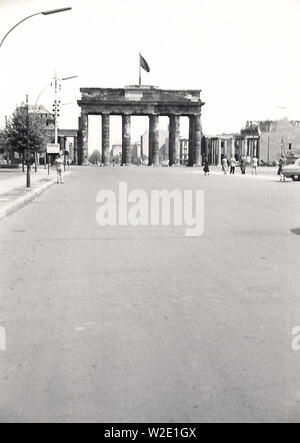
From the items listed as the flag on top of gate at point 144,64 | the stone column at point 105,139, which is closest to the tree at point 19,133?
the flag on top of gate at point 144,64

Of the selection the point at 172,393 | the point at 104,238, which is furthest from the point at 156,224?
the point at 172,393

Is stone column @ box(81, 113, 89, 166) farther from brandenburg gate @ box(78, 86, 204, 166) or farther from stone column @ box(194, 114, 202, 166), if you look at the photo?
stone column @ box(194, 114, 202, 166)

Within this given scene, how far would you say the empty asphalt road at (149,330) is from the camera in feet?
13.9

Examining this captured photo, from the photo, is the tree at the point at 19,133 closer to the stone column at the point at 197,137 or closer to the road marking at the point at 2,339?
the stone column at the point at 197,137

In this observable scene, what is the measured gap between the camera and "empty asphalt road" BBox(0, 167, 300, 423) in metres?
4.25

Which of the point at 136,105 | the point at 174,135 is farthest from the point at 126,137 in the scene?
the point at 174,135

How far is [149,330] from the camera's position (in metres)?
5.96

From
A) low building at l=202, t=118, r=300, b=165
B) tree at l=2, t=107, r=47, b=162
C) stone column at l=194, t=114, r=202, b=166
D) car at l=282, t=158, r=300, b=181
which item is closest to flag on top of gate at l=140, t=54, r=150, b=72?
stone column at l=194, t=114, r=202, b=166

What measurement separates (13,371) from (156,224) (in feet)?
34.4

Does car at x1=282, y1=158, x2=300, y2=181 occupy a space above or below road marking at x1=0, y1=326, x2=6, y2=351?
below

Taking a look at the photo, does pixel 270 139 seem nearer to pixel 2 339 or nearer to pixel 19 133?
pixel 19 133
